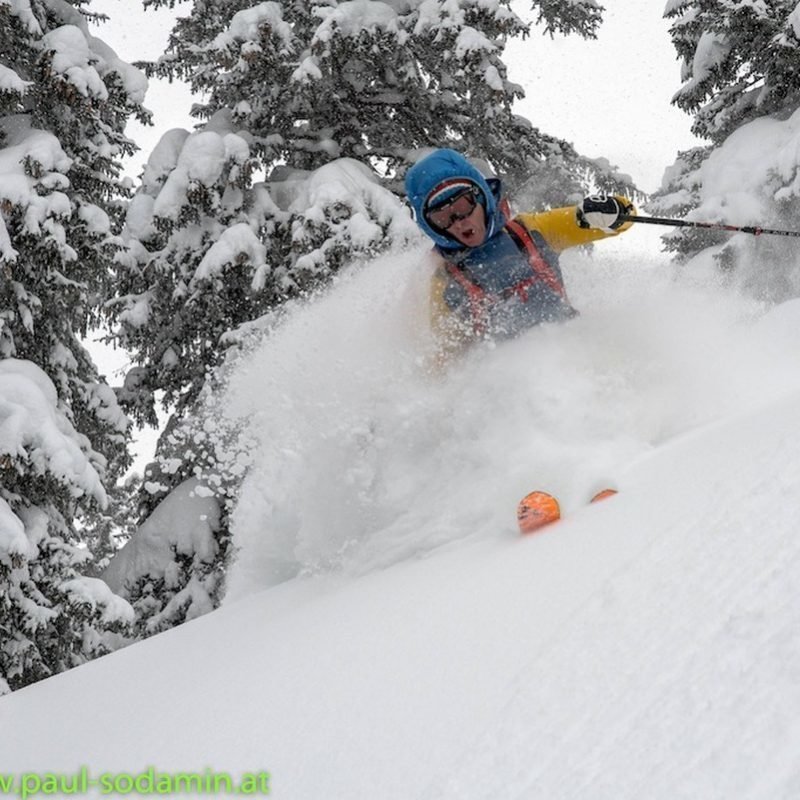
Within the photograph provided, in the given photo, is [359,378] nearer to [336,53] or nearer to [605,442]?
[605,442]

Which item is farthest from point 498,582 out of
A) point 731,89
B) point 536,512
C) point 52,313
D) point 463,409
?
point 731,89

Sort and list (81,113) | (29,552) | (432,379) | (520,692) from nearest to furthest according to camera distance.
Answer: (520,692), (432,379), (29,552), (81,113)

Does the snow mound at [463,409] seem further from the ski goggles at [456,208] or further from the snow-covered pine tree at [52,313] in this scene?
the snow-covered pine tree at [52,313]

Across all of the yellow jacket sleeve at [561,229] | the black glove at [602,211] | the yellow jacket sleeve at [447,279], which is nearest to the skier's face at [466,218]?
the yellow jacket sleeve at [447,279]

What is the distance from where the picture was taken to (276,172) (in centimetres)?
969

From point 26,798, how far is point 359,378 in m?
2.92

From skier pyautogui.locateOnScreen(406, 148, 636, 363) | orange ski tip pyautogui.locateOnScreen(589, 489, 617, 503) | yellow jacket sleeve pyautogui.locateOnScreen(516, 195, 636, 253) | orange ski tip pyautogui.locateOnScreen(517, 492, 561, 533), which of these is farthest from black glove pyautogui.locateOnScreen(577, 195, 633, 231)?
orange ski tip pyautogui.locateOnScreen(517, 492, 561, 533)

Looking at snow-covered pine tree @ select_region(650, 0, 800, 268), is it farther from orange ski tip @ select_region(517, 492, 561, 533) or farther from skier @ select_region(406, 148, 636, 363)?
orange ski tip @ select_region(517, 492, 561, 533)

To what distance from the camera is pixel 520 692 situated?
189 centimetres

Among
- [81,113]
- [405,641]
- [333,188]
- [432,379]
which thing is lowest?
[405,641]

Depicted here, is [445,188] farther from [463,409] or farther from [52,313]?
[52,313]

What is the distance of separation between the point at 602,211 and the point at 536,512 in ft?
8.32

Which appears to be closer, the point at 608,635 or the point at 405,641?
the point at 608,635

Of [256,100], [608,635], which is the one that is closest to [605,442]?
[608,635]
